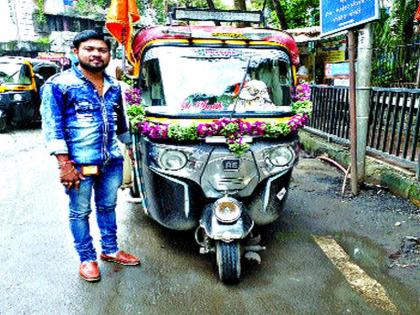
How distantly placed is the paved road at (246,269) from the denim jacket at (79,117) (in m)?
1.05

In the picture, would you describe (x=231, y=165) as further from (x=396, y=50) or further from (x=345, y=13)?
(x=396, y=50)

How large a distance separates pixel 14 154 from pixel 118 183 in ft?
19.7

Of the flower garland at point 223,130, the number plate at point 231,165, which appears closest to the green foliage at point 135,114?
the flower garland at point 223,130

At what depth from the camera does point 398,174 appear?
5648mm

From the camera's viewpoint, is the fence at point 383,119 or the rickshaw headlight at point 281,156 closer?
the rickshaw headlight at point 281,156

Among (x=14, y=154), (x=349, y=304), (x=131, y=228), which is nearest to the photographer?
(x=349, y=304)

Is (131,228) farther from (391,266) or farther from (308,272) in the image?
(391,266)

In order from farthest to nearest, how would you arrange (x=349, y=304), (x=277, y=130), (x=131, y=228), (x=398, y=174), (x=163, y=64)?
(x=398, y=174), (x=131, y=228), (x=163, y=64), (x=277, y=130), (x=349, y=304)

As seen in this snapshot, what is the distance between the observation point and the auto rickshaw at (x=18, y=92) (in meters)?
11.5

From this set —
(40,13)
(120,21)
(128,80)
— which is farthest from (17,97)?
(40,13)

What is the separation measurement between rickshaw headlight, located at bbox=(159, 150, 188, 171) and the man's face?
0.88 meters

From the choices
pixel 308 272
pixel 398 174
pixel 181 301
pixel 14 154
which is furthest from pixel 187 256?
pixel 14 154

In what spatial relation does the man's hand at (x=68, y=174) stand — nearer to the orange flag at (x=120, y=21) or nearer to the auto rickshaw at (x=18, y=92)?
the orange flag at (x=120, y=21)

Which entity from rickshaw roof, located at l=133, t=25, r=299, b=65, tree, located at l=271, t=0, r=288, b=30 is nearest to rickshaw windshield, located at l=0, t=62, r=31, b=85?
tree, located at l=271, t=0, r=288, b=30
